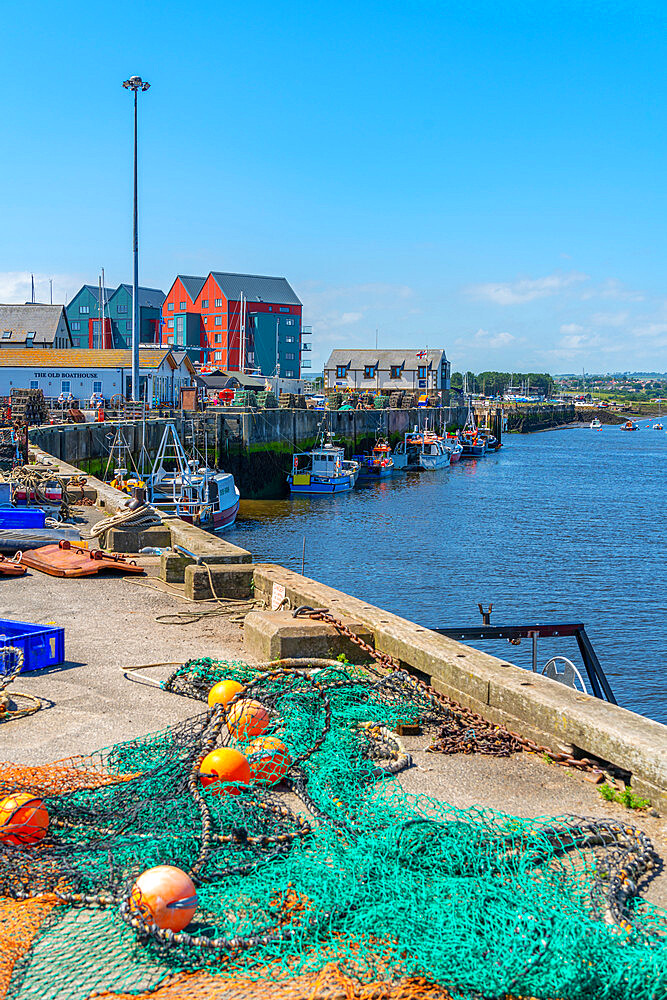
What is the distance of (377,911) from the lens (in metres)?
3.67

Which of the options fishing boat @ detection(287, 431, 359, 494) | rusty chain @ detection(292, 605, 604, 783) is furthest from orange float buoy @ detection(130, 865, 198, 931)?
fishing boat @ detection(287, 431, 359, 494)

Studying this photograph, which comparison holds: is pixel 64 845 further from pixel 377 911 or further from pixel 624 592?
pixel 624 592

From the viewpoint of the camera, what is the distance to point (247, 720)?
216 inches

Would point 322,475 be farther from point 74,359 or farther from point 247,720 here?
point 247,720

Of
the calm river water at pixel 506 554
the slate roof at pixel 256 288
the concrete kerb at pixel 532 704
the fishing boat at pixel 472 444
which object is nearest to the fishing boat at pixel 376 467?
the calm river water at pixel 506 554

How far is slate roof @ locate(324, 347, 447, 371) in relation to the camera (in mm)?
109625

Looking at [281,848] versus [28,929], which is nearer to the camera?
[28,929]

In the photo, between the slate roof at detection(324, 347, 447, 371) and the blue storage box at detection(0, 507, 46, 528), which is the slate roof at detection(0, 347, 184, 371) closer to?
the blue storage box at detection(0, 507, 46, 528)

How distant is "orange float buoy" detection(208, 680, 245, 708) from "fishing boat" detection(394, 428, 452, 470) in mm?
63253

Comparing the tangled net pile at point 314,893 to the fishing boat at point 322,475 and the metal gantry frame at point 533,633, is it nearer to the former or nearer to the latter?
the metal gantry frame at point 533,633

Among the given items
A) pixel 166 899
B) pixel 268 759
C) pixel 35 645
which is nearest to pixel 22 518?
pixel 35 645

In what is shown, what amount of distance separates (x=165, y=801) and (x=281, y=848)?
0.73 metres

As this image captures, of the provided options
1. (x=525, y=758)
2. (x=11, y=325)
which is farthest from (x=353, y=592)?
(x=11, y=325)

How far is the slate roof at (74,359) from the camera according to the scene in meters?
51.8
